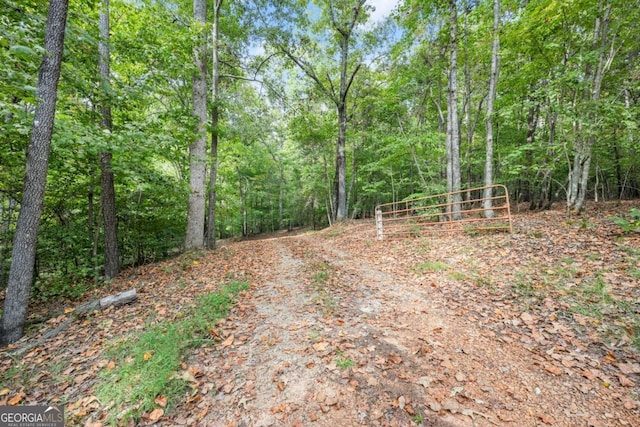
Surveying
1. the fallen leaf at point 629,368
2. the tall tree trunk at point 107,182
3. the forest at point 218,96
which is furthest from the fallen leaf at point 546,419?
the tall tree trunk at point 107,182

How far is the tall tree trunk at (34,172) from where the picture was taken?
3.46m

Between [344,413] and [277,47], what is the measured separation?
45.6 ft

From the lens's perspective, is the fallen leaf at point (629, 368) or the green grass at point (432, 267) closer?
the fallen leaf at point (629, 368)

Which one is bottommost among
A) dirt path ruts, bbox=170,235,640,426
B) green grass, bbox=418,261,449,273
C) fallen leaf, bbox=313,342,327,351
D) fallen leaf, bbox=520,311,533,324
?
dirt path ruts, bbox=170,235,640,426

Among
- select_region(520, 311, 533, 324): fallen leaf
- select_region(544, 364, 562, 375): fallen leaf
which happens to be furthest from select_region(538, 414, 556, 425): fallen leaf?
select_region(520, 311, 533, 324): fallen leaf

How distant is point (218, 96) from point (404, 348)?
9503 millimetres

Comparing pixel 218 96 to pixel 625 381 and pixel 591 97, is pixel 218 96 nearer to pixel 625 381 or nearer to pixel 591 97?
pixel 625 381

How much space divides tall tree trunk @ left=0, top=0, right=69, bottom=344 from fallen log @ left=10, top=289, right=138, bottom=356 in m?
0.34

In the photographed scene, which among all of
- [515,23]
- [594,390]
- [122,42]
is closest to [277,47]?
Answer: [122,42]

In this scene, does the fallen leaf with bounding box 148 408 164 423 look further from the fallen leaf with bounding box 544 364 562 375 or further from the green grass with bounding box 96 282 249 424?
the fallen leaf with bounding box 544 364 562 375

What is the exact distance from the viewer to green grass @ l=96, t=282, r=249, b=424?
2.35 meters

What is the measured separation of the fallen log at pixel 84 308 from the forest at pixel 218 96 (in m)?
0.63

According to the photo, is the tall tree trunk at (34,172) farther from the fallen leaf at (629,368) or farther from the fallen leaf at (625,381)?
the fallen leaf at (629,368)

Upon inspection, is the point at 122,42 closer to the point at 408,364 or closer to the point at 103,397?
the point at 103,397
